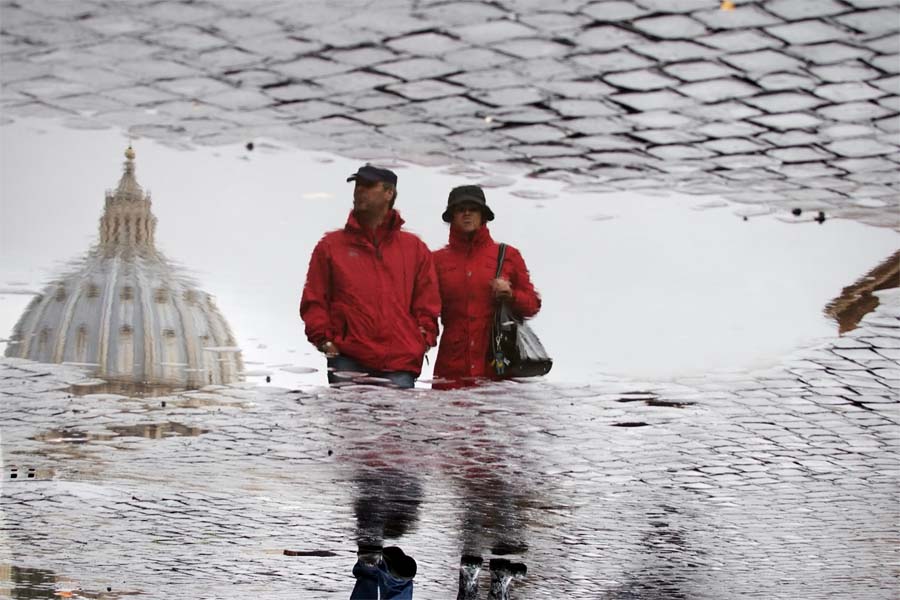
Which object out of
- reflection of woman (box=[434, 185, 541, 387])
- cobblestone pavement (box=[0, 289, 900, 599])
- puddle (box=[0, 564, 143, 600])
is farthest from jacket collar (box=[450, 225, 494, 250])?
puddle (box=[0, 564, 143, 600])

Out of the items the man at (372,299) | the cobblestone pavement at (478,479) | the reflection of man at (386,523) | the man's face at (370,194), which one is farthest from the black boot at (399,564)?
the man's face at (370,194)

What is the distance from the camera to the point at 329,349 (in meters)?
7.20

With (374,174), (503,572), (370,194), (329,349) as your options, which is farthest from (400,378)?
(503,572)

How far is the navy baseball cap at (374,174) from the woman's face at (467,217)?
378mm

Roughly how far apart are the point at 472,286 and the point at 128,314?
6.20ft

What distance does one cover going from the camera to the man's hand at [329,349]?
7.14m

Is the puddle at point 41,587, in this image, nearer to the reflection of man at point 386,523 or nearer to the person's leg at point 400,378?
the reflection of man at point 386,523

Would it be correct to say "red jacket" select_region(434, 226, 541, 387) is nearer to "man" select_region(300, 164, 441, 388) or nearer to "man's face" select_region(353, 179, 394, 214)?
"man" select_region(300, 164, 441, 388)

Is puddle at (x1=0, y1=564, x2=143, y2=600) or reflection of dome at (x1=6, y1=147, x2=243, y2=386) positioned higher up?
reflection of dome at (x1=6, y1=147, x2=243, y2=386)

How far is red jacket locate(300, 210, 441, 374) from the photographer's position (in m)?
6.70

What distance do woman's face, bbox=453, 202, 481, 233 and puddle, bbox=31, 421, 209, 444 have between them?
3.53m

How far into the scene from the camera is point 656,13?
16.7 feet

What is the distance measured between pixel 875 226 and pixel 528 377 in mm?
2212

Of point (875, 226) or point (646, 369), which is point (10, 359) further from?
point (875, 226)
